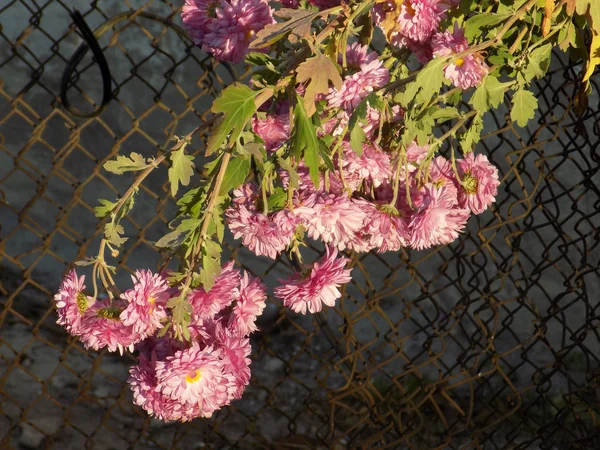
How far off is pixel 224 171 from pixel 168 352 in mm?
310

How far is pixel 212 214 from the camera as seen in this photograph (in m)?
1.14

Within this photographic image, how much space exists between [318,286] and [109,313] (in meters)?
0.32

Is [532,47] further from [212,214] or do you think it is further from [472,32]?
[212,214]

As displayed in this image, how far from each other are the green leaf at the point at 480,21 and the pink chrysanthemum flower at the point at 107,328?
2.21ft

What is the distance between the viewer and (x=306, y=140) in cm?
109

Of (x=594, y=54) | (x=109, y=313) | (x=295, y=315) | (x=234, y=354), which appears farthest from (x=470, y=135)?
(x=295, y=315)

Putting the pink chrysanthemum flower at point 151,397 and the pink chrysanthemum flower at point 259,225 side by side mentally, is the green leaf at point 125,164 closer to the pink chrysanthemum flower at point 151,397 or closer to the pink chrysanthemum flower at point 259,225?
the pink chrysanthemum flower at point 259,225

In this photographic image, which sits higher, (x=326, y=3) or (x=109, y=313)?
(x=326, y=3)

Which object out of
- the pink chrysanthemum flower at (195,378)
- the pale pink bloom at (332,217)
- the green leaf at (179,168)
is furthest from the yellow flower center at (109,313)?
the pale pink bloom at (332,217)

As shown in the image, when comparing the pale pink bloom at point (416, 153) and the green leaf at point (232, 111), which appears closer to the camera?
the green leaf at point (232, 111)

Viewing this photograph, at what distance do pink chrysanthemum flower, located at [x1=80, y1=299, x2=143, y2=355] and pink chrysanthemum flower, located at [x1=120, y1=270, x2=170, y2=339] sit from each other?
4cm

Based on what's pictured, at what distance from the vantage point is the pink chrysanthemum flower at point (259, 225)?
1.13 metres

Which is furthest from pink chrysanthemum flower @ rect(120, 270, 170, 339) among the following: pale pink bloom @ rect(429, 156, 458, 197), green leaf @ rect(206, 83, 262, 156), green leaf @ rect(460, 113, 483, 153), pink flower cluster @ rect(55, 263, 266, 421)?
green leaf @ rect(460, 113, 483, 153)

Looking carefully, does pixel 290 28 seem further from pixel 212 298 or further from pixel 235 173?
pixel 212 298
